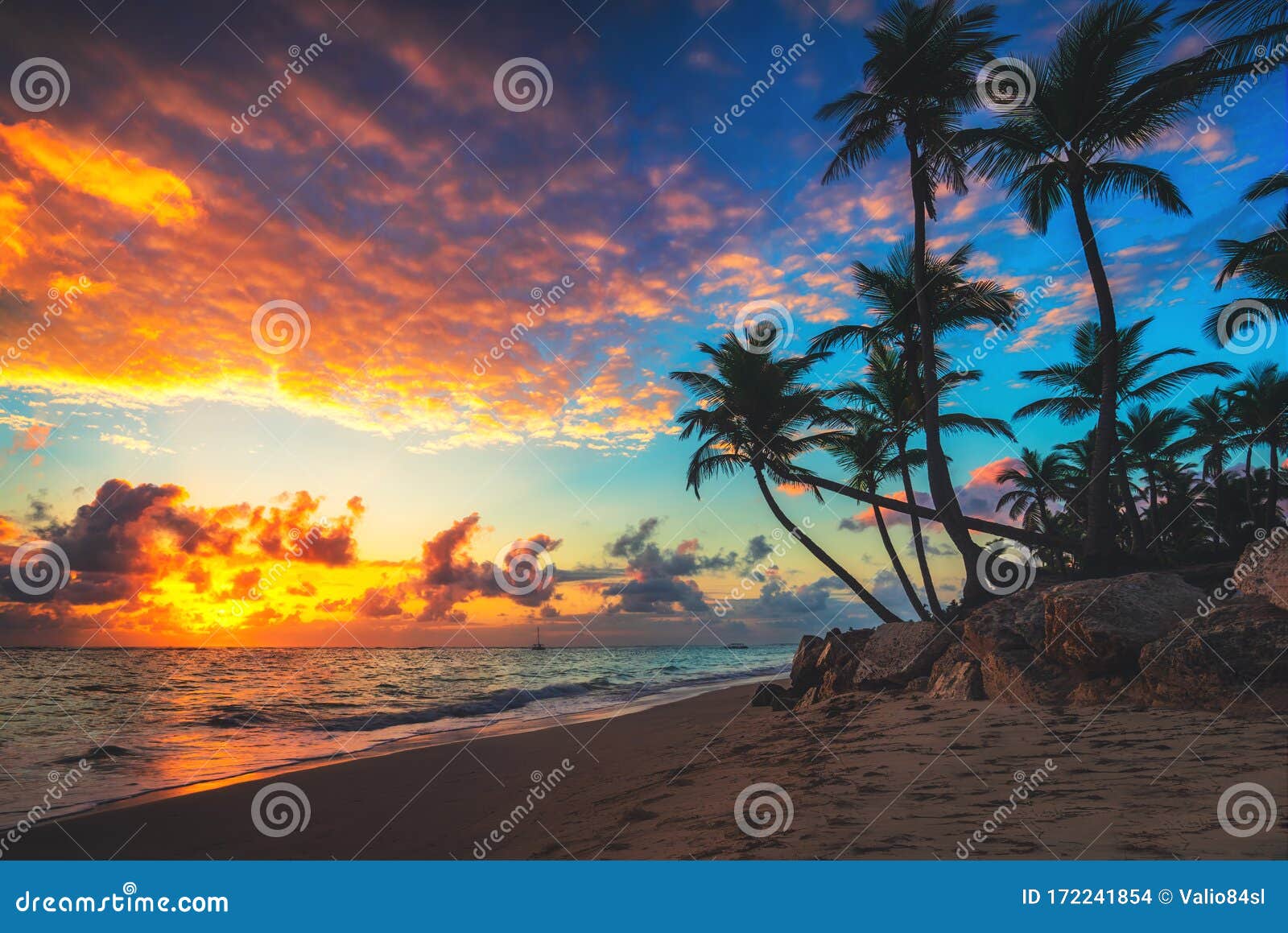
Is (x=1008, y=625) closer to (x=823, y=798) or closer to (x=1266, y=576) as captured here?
(x=1266, y=576)

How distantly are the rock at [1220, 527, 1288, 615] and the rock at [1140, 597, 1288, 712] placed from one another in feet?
0.28

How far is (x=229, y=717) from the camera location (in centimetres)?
1655

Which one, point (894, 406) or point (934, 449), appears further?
point (894, 406)

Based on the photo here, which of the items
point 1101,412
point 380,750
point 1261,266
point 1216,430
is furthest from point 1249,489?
point 380,750

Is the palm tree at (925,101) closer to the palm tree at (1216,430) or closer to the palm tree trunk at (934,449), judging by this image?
the palm tree trunk at (934,449)

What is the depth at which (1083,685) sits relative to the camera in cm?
724

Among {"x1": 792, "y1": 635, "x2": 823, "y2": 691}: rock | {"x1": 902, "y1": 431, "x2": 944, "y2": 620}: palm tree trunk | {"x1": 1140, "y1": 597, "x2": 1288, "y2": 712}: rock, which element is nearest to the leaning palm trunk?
{"x1": 902, "y1": 431, "x2": 944, "y2": 620}: palm tree trunk

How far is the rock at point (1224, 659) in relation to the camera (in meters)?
5.84

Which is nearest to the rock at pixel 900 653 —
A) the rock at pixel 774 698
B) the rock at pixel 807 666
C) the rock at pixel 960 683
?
the rock at pixel 960 683

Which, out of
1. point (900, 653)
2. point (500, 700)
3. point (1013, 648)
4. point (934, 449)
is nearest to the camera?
point (1013, 648)

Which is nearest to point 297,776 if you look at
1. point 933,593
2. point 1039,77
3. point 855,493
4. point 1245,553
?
point 855,493

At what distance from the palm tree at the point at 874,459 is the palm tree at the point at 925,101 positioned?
7.15 meters

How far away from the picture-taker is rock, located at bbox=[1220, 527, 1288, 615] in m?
6.37

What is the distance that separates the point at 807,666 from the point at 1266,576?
30.1 feet
